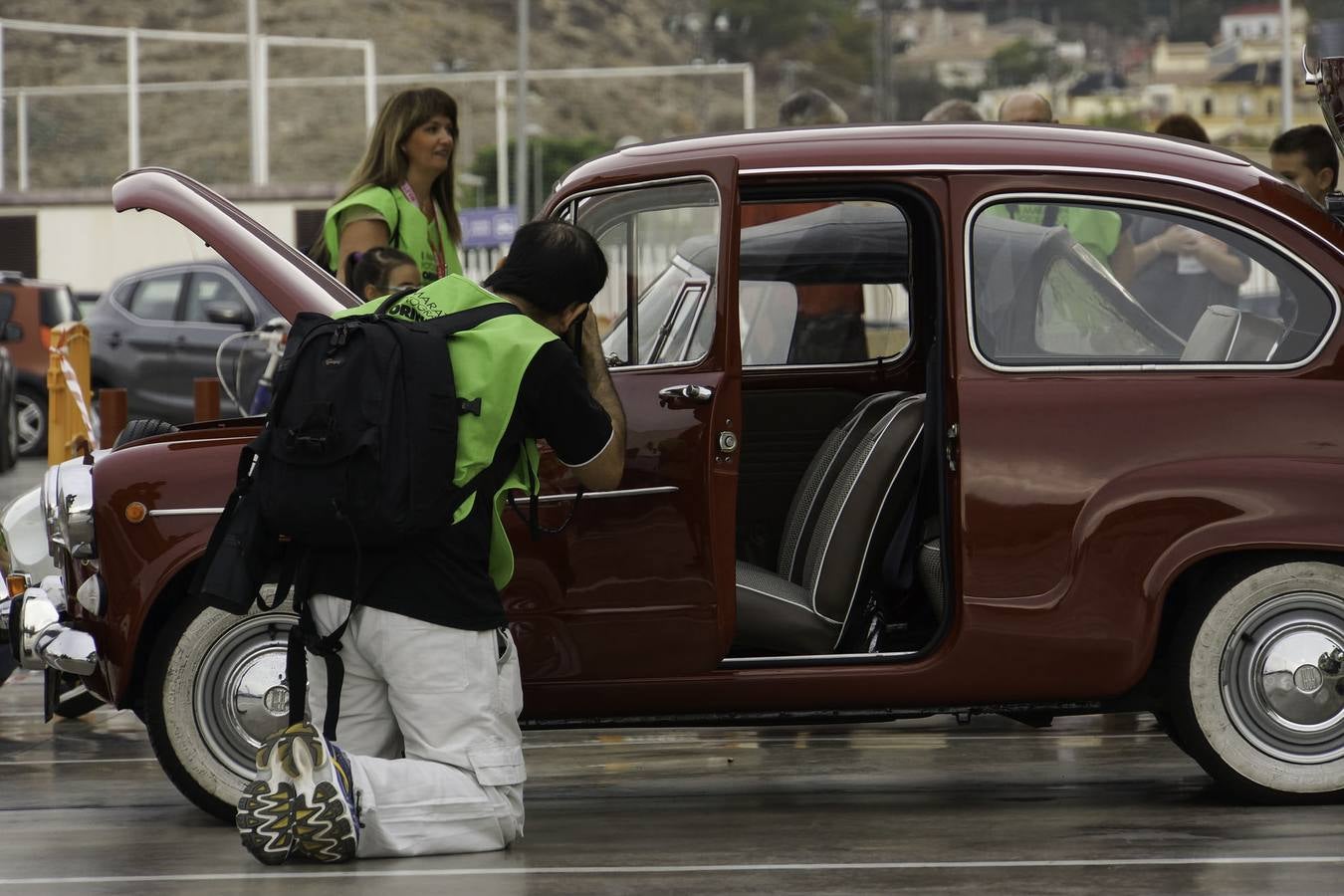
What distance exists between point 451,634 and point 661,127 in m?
113

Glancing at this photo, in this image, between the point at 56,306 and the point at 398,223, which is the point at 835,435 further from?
the point at 56,306

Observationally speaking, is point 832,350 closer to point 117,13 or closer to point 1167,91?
point 117,13

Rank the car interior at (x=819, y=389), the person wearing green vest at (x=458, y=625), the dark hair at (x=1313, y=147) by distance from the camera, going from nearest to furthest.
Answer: the person wearing green vest at (x=458, y=625), the car interior at (x=819, y=389), the dark hair at (x=1313, y=147)

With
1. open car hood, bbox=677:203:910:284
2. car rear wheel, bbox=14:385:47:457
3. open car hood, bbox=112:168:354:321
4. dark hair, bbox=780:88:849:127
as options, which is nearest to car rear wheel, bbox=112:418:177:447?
open car hood, bbox=112:168:354:321

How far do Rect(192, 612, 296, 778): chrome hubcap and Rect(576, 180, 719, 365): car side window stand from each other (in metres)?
1.28

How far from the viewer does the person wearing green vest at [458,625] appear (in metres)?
5.43

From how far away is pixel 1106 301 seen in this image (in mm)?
6180

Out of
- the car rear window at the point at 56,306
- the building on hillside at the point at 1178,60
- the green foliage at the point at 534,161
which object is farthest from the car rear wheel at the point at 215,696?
the building on hillside at the point at 1178,60

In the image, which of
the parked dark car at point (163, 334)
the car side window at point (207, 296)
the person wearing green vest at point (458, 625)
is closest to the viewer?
the person wearing green vest at point (458, 625)

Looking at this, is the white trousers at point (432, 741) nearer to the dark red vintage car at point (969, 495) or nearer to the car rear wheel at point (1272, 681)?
the dark red vintage car at point (969, 495)

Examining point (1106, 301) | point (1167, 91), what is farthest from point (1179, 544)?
point (1167, 91)

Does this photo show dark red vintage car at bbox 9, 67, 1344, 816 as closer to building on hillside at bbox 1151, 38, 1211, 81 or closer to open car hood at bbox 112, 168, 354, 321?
open car hood at bbox 112, 168, 354, 321

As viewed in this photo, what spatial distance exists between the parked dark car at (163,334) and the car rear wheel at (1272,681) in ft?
51.0

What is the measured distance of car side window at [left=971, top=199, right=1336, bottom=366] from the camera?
612cm
